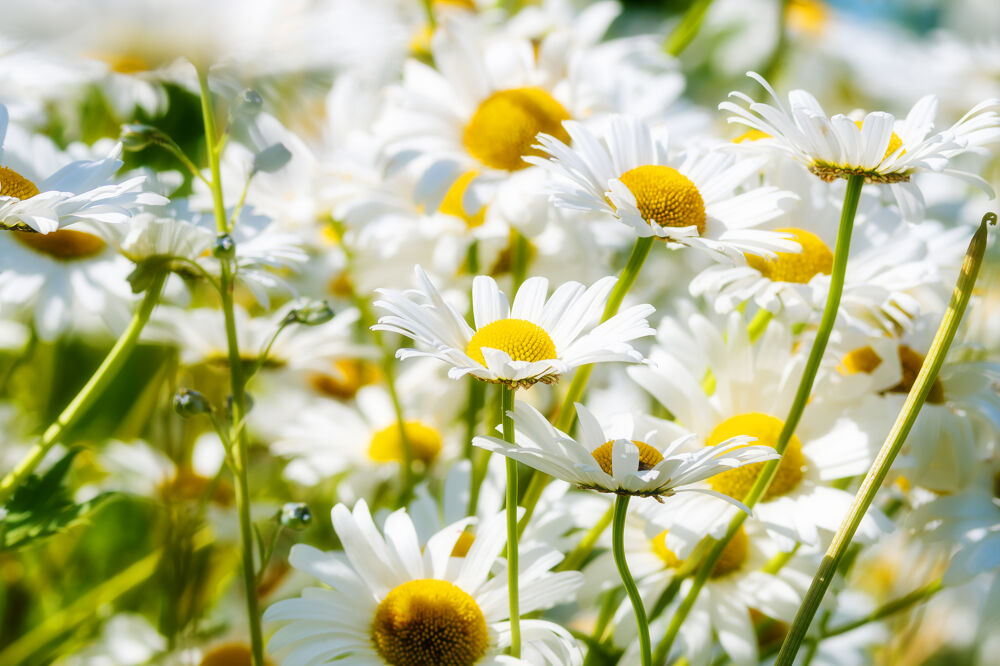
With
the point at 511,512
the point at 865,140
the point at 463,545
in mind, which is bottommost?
the point at 463,545

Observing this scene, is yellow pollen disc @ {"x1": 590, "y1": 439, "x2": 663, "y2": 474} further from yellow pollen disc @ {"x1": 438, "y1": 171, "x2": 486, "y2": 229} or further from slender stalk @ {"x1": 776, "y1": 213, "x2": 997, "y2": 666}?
yellow pollen disc @ {"x1": 438, "y1": 171, "x2": 486, "y2": 229}

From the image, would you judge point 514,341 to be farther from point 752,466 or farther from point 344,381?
point 344,381

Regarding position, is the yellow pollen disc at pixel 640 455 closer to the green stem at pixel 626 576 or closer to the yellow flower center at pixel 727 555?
the green stem at pixel 626 576

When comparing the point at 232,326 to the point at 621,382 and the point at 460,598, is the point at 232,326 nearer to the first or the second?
the point at 460,598

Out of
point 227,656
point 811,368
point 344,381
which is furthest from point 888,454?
point 344,381

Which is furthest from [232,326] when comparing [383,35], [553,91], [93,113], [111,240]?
[93,113]
